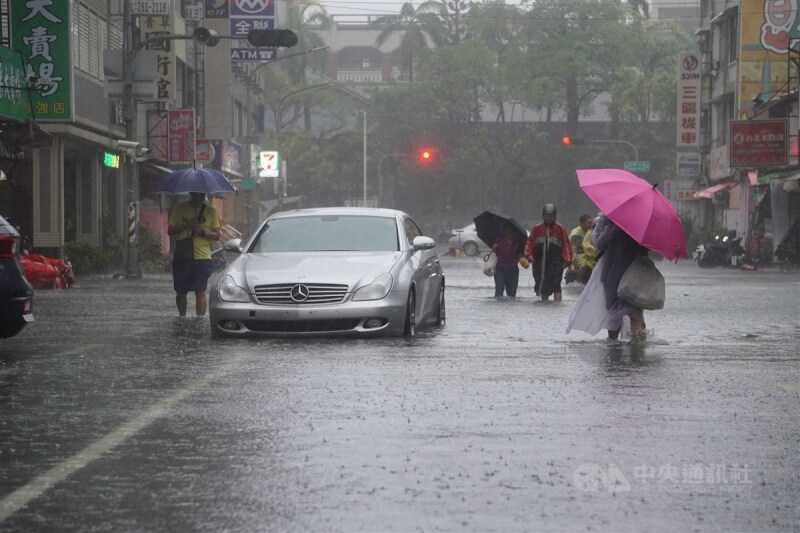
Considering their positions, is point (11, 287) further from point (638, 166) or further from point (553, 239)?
point (638, 166)

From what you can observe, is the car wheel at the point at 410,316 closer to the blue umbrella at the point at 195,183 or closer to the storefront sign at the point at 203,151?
the blue umbrella at the point at 195,183

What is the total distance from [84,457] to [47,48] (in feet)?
70.5

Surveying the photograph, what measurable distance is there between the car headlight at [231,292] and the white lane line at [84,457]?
430cm

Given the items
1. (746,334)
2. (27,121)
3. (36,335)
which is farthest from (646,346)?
(27,121)

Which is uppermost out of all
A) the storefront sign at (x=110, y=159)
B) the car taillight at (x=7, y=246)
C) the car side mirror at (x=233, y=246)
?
the storefront sign at (x=110, y=159)

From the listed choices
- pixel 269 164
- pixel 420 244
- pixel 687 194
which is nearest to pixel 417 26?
pixel 269 164

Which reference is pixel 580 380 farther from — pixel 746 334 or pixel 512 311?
pixel 512 311

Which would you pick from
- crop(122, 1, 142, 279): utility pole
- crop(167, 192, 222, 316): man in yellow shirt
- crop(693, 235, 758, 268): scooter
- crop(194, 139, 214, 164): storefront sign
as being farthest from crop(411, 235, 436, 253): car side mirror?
crop(693, 235, 758, 268): scooter

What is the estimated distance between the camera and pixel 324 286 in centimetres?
1485

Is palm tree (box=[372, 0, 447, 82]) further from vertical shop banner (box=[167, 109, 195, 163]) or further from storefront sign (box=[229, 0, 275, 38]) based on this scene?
vertical shop banner (box=[167, 109, 195, 163])

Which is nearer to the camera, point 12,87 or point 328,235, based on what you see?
point 328,235

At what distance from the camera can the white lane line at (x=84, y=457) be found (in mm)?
6387

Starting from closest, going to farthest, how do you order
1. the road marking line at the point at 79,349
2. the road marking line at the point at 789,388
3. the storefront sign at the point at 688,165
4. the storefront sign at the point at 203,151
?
the road marking line at the point at 789,388
the road marking line at the point at 79,349
the storefront sign at the point at 203,151
the storefront sign at the point at 688,165

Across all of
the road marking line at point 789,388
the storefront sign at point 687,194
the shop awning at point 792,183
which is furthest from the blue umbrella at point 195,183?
the storefront sign at point 687,194
